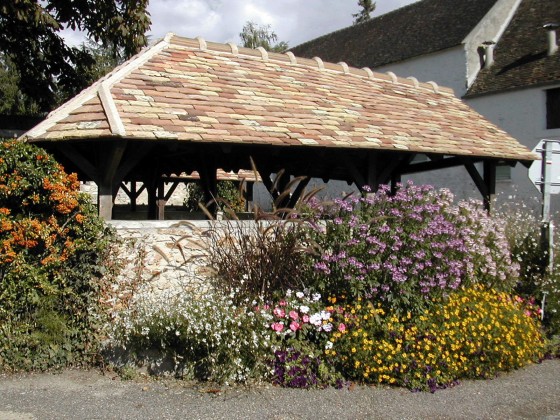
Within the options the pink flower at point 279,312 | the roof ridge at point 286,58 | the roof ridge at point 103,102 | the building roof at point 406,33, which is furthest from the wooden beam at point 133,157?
the building roof at point 406,33

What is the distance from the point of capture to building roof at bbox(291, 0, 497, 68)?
1905 centimetres

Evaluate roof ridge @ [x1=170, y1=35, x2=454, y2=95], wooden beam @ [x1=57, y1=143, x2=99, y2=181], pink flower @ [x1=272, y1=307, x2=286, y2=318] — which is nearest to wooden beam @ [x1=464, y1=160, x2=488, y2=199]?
roof ridge @ [x1=170, y1=35, x2=454, y2=95]

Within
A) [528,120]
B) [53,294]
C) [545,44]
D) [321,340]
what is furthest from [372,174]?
[545,44]

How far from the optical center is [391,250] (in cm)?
592

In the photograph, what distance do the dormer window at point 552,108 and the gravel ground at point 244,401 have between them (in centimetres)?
1197

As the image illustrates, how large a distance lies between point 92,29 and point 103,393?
866 cm

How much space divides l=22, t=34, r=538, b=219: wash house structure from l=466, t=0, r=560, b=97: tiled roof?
5.74 metres

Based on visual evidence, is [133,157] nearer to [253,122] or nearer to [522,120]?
[253,122]

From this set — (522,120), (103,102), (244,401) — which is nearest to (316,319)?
(244,401)

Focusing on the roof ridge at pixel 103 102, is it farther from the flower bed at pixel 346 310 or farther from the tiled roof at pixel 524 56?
the tiled roof at pixel 524 56

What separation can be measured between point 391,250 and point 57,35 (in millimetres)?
10285

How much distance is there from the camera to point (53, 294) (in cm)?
584

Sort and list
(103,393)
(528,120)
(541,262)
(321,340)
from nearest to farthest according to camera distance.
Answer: (103,393)
(321,340)
(541,262)
(528,120)

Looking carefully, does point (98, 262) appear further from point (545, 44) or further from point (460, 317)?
point (545, 44)
